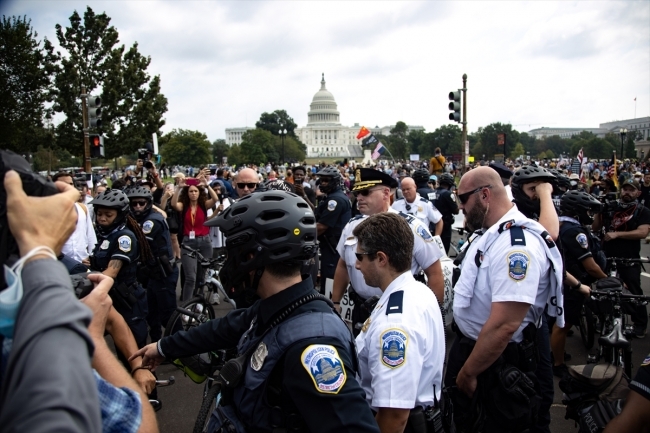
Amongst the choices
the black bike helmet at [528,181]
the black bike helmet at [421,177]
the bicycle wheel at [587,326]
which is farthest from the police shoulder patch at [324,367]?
the black bike helmet at [421,177]

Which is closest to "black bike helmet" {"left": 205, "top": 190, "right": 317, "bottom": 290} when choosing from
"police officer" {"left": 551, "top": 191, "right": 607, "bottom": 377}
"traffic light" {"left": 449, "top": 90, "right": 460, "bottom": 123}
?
"police officer" {"left": 551, "top": 191, "right": 607, "bottom": 377}

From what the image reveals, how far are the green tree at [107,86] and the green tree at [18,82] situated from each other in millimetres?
3313

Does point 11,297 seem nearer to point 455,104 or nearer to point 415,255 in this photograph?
point 415,255

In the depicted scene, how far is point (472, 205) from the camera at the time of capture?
11.8 ft

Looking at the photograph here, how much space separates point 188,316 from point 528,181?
3964mm

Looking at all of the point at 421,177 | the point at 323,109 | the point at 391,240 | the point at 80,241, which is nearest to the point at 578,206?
the point at 391,240

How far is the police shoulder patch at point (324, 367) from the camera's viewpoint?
5.64ft

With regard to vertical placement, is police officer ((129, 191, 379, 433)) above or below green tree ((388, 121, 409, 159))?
below

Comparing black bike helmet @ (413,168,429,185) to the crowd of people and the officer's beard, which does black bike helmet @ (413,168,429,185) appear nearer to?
the crowd of people

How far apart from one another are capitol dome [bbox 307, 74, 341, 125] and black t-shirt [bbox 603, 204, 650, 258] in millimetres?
158961

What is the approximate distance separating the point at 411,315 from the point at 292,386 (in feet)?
2.96

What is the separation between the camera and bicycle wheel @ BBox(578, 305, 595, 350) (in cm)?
627

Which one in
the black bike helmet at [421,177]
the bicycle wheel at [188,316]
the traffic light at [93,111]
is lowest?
the bicycle wheel at [188,316]

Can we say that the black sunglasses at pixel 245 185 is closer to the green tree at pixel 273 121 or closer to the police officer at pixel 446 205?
the police officer at pixel 446 205
